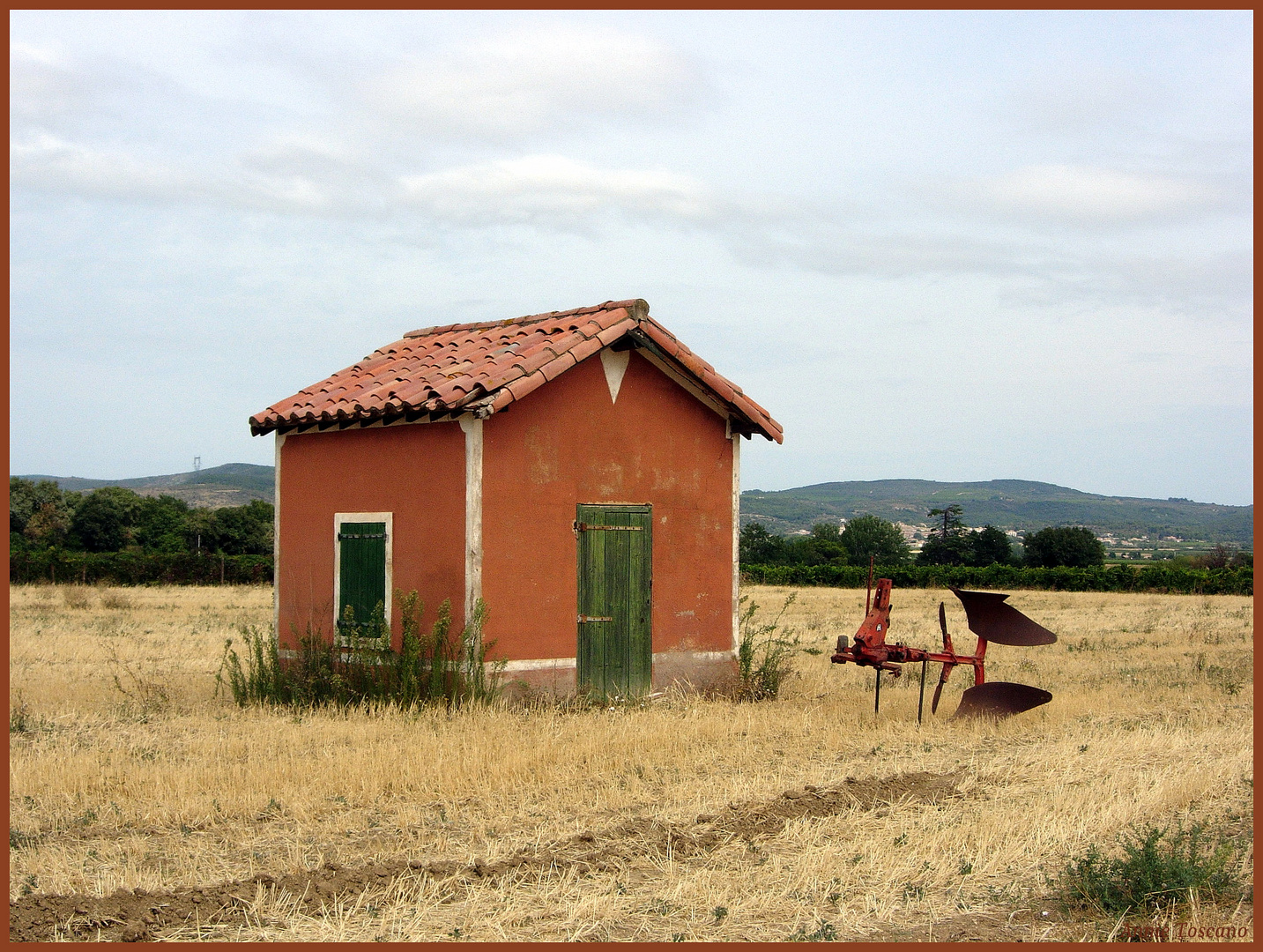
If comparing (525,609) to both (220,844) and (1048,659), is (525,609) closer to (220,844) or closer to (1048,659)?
(220,844)

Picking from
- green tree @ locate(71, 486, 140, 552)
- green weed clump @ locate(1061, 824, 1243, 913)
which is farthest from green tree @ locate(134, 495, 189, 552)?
green weed clump @ locate(1061, 824, 1243, 913)

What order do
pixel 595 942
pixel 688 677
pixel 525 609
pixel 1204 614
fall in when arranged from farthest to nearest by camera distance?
pixel 1204 614 < pixel 688 677 < pixel 525 609 < pixel 595 942

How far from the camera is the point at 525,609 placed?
489 inches

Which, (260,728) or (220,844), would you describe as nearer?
(220,844)

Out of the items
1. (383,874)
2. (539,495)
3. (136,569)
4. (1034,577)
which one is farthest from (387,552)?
(1034,577)

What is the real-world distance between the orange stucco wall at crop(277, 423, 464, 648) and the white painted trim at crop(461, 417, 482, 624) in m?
0.09

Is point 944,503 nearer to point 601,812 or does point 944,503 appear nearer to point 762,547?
point 762,547

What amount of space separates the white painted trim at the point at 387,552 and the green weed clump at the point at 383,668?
0.46 ft

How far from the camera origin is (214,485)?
147250 mm

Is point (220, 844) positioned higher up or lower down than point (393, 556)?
lower down

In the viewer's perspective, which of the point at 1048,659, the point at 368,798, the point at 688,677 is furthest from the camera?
the point at 1048,659

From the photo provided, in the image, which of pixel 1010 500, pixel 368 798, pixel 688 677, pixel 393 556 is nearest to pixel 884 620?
pixel 688 677

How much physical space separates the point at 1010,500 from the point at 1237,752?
167 meters

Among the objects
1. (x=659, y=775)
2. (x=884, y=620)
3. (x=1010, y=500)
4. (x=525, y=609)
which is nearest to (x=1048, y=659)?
(x=884, y=620)
